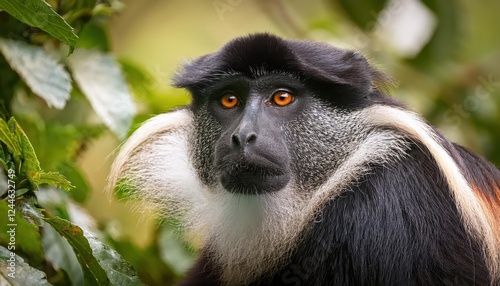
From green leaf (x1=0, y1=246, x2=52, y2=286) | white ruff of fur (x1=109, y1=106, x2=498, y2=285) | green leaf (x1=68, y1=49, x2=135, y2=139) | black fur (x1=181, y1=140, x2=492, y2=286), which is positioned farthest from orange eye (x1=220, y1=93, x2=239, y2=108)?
green leaf (x1=0, y1=246, x2=52, y2=286)

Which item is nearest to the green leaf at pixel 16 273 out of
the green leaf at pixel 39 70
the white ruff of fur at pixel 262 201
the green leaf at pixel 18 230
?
the green leaf at pixel 18 230

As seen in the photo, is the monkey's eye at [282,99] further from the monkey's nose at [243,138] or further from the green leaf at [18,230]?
the green leaf at [18,230]

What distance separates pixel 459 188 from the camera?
3.95 m

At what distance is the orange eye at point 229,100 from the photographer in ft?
15.5

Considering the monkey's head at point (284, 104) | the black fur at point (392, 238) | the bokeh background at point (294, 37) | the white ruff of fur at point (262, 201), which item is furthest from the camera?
the bokeh background at point (294, 37)

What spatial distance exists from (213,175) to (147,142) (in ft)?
2.64

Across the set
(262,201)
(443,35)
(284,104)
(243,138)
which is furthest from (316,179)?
(443,35)

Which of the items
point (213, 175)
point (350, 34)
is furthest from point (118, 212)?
point (213, 175)

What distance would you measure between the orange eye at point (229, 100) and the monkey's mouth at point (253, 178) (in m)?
0.52

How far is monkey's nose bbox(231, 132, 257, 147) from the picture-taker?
4191mm

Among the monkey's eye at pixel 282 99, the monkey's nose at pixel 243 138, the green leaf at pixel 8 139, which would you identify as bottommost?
the green leaf at pixel 8 139

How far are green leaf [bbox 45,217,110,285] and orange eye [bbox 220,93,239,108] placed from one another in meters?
1.47

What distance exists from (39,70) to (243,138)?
1.39m

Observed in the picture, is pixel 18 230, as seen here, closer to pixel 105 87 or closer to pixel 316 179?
pixel 105 87
